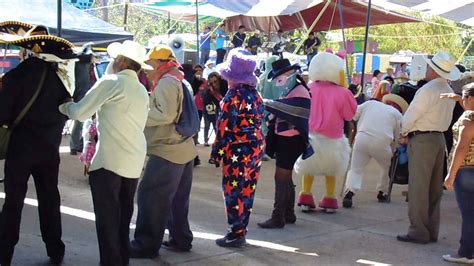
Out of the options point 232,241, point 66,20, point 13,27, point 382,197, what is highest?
point 66,20

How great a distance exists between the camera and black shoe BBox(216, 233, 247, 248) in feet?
21.5

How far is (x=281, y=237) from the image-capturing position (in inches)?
281

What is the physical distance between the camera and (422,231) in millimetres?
7062

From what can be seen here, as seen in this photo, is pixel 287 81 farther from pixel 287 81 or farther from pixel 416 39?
pixel 416 39

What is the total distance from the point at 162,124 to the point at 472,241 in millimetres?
2835

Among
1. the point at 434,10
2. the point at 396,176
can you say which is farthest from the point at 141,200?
the point at 434,10

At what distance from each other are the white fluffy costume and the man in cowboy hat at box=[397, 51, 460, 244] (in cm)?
114

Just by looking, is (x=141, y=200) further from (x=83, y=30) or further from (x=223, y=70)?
(x=83, y=30)

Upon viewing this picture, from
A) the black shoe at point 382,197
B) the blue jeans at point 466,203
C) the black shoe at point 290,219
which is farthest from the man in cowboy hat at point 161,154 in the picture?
the black shoe at point 382,197

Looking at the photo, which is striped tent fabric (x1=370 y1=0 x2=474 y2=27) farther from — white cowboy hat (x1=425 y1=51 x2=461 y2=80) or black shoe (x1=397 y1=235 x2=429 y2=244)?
black shoe (x1=397 y1=235 x2=429 y2=244)

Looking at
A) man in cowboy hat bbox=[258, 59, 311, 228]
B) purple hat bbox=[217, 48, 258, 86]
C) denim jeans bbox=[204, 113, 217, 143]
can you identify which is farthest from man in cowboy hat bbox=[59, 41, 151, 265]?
denim jeans bbox=[204, 113, 217, 143]

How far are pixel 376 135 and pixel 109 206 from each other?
4568 mm

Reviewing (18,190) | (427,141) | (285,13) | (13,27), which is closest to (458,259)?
(427,141)

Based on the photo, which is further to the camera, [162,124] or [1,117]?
[162,124]
